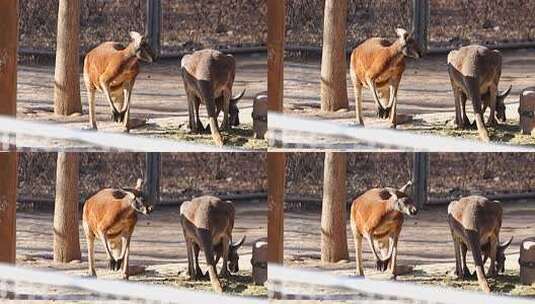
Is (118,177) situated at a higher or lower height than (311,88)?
lower

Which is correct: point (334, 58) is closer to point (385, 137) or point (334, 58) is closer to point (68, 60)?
point (385, 137)

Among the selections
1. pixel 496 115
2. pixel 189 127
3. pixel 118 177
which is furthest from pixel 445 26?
pixel 118 177

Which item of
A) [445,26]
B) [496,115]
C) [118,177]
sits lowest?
[118,177]

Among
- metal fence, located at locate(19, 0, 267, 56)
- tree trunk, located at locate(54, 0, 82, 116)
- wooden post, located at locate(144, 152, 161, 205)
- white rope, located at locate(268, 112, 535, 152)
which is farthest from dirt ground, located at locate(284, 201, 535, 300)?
tree trunk, located at locate(54, 0, 82, 116)

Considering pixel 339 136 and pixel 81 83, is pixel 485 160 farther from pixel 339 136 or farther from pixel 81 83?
pixel 81 83

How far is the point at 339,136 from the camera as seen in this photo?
21.2ft

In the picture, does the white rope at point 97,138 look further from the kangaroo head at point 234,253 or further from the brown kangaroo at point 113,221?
the kangaroo head at point 234,253

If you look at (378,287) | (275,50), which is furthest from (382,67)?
(378,287)

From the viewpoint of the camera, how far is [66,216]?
6.56 metres

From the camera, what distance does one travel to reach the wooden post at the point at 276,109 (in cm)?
642

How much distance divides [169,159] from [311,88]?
75 cm

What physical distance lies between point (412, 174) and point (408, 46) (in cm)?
60

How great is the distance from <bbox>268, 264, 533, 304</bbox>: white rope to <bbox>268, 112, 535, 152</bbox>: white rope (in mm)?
657

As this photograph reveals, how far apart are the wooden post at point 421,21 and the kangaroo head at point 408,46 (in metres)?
0.04
